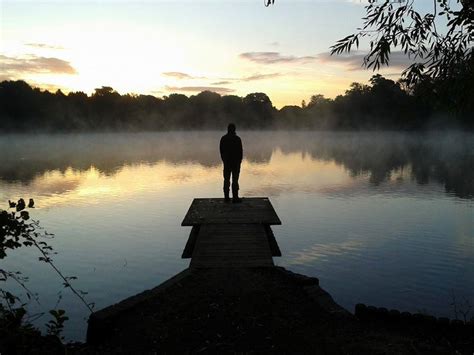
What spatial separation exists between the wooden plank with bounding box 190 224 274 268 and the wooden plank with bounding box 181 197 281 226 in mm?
231

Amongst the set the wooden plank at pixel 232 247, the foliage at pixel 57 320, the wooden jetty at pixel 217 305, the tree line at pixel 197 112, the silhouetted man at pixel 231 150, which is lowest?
the wooden jetty at pixel 217 305

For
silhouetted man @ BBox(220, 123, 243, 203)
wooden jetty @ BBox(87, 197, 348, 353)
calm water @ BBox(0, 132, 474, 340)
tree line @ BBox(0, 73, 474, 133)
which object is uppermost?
tree line @ BBox(0, 73, 474, 133)

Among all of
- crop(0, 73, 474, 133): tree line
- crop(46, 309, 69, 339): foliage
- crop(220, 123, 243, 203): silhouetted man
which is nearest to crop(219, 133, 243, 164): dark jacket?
crop(220, 123, 243, 203): silhouetted man

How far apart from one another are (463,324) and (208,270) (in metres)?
4.83

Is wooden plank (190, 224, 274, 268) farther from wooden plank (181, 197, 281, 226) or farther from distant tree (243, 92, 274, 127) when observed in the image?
distant tree (243, 92, 274, 127)

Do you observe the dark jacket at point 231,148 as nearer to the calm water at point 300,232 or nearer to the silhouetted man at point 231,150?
the silhouetted man at point 231,150

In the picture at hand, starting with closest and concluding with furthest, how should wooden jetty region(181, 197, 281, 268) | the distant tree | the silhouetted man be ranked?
wooden jetty region(181, 197, 281, 268)
the silhouetted man
the distant tree

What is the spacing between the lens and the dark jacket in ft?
41.7

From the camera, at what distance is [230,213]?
12.6 m

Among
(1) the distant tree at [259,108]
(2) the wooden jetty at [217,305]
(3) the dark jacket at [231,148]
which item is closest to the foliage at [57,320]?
(2) the wooden jetty at [217,305]

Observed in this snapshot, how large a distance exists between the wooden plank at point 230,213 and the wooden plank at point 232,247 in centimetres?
23

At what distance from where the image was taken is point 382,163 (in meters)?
45.2

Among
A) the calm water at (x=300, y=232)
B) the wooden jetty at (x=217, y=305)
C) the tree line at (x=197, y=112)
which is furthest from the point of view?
the tree line at (x=197, y=112)

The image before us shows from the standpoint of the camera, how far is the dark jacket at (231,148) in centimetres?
1272
